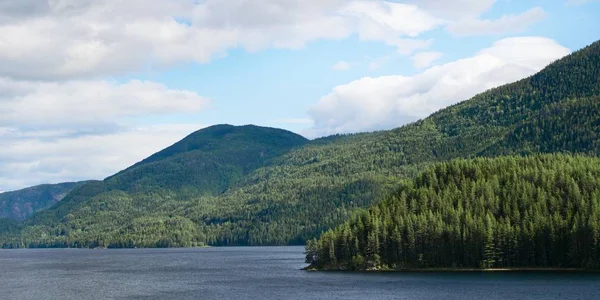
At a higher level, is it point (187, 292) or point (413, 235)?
point (413, 235)

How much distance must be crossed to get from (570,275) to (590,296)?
34260 millimetres

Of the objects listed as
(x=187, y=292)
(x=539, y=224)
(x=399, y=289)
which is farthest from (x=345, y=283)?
(x=539, y=224)

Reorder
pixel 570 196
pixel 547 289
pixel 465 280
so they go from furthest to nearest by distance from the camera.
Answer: pixel 570 196 → pixel 465 280 → pixel 547 289

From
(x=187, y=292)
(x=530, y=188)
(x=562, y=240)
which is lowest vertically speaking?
(x=187, y=292)

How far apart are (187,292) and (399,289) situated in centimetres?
5040

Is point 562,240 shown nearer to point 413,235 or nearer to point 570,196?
point 570,196

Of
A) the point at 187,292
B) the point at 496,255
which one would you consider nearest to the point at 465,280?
the point at 496,255

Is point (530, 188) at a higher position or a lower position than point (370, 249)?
higher

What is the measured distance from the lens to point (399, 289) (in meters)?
157

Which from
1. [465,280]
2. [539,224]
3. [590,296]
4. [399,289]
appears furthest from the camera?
[539,224]

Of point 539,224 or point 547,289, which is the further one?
point 539,224

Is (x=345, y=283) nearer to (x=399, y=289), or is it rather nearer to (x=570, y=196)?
(x=399, y=289)

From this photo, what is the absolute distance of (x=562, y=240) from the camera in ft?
580

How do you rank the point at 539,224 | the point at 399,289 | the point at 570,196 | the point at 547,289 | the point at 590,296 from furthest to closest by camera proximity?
the point at 570,196
the point at 539,224
the point at 399,289
the point at 547,289
the point at 590,296
